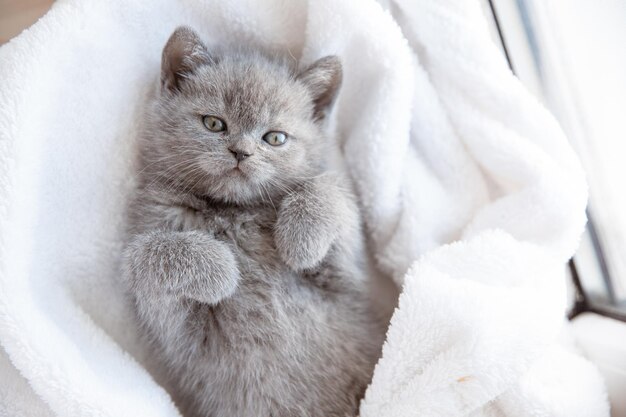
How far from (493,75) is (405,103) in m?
0.19

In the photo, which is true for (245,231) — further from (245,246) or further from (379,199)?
(379,199)

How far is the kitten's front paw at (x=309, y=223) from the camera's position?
1.04 m

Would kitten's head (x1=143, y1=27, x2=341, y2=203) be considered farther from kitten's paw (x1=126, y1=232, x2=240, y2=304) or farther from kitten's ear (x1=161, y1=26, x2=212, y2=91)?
kitten's paw (x1=126, y1=232, x2=240, y2=304)

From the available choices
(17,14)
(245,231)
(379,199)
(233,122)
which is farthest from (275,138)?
(17,14)

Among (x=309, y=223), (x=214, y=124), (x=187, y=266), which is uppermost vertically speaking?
(x=214, y=124)

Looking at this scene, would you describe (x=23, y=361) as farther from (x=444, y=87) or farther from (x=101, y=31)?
(x=444, y=87)

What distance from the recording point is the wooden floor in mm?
1227

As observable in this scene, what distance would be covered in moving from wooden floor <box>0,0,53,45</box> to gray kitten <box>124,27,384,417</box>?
1.20 feet

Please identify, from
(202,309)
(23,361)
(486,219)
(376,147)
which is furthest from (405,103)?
(23,361)

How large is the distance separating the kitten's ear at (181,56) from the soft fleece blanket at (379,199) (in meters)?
0.08

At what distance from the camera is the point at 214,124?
1.06 metres

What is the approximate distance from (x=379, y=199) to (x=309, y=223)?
0.25 meters

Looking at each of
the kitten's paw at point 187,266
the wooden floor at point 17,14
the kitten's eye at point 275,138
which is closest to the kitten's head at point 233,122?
the kitten's eye at point 275,138

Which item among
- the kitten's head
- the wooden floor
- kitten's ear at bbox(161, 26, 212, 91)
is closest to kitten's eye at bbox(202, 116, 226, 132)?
the kitten's head
